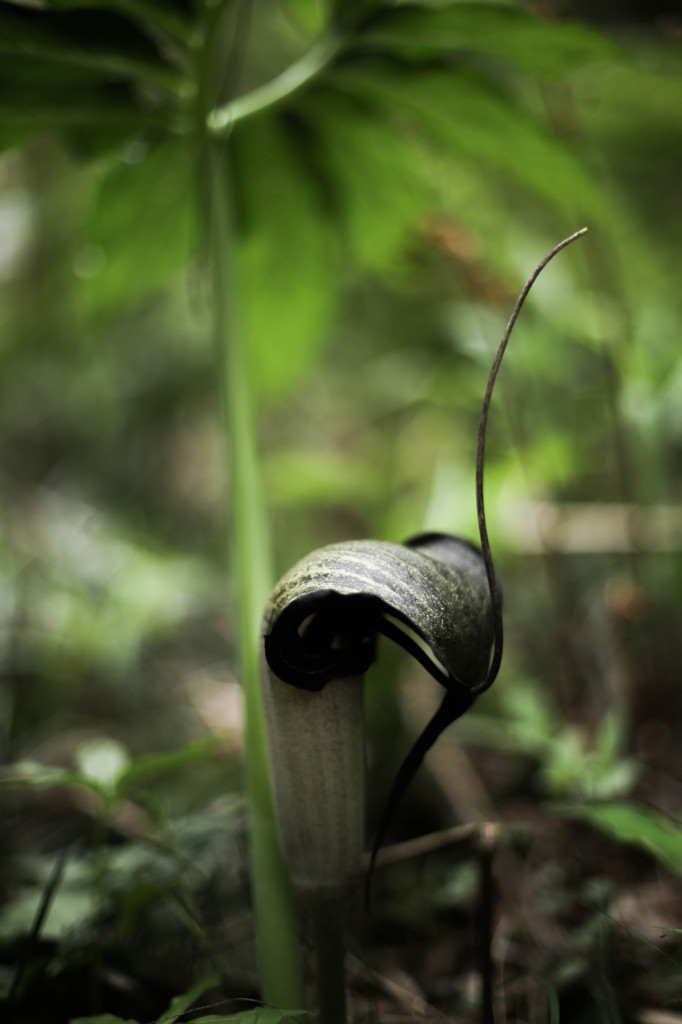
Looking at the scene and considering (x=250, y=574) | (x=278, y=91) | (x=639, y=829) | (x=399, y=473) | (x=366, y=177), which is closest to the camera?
(x=639, y=829)

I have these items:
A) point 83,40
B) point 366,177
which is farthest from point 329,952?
point 366,177

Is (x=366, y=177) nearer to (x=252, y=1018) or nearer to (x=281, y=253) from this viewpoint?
(x=281, y=253)

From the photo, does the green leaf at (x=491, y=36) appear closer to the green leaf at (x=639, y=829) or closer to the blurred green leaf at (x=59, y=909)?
the green leaf at (x=639, y=829)

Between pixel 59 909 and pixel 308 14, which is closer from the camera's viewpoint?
pixel 59 909

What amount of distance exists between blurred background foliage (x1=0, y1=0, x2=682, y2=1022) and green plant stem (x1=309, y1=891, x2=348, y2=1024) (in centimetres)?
14

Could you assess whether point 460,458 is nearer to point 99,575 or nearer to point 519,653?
point 519,653

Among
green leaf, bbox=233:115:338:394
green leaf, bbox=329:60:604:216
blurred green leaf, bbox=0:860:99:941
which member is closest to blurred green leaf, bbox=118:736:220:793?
blurred green leaf, bbox=0:860:99:941

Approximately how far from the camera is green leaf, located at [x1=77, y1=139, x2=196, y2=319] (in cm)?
95

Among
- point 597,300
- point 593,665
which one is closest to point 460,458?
point 597,300

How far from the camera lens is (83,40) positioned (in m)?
0.70

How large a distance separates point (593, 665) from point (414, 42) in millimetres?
1102

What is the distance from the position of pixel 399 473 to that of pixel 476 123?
1.21 metres

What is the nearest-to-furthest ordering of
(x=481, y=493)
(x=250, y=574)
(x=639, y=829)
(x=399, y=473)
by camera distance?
(x=481, y=493)
(x=639, y=829)
(x=250, y=574)
(x=399, y=473)

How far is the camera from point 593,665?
132 cm
